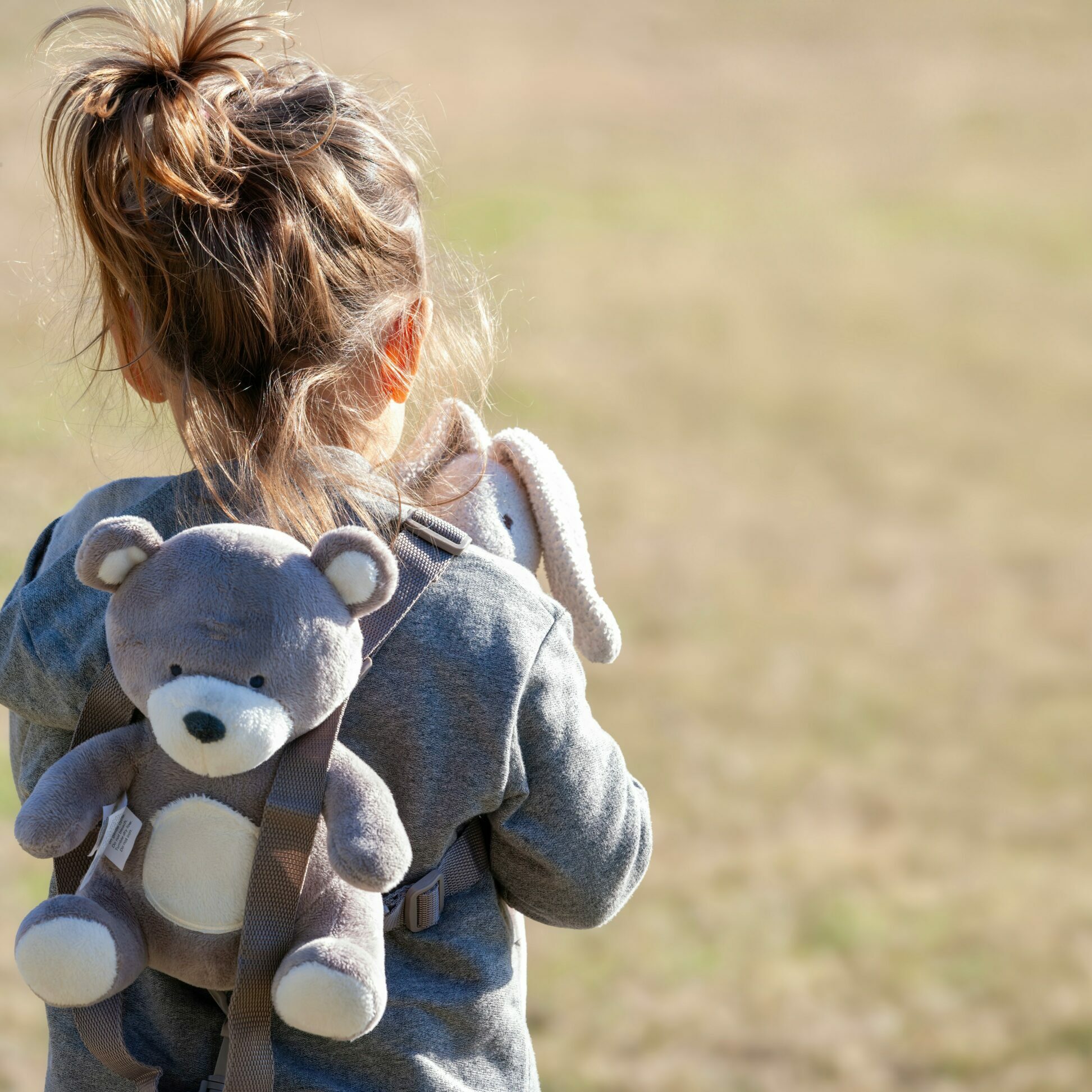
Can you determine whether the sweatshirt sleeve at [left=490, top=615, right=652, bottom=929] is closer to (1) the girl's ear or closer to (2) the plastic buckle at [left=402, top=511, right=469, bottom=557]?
(2) the plastic buckle at [left=402, top=511, right=469, bottom=557]

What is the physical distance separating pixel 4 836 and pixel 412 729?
9.27ft

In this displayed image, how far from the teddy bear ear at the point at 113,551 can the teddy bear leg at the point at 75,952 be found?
22 cm

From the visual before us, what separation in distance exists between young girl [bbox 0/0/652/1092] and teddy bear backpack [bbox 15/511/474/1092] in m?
0.07

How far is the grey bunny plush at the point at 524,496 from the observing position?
1233 millimetres

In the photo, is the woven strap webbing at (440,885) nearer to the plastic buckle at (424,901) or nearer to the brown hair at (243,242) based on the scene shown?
the plastic buckle at (424,901)

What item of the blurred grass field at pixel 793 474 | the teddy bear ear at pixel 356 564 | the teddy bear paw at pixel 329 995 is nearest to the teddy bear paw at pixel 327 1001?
the teddy bear paw at pixel 329 995

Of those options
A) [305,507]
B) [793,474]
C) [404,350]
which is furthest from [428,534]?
[793,474]

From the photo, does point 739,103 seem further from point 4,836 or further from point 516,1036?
point 516,1036

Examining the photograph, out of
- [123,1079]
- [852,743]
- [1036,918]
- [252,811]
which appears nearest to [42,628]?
[252,811]

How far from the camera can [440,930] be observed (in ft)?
3.45

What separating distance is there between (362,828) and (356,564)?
176 mm

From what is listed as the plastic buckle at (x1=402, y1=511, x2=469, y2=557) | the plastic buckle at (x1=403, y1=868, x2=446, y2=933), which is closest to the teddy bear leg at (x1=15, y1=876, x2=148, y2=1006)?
the plastic buckle at (x1=403, y1=868, x2=446, y2=933)

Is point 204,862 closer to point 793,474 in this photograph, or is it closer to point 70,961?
point 70,961

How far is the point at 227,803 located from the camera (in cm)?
90
